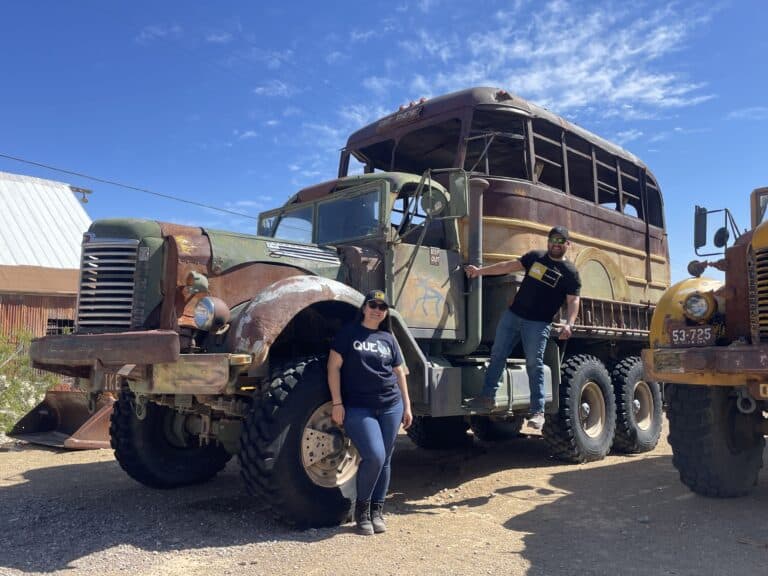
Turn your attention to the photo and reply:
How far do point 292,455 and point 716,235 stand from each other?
454cm

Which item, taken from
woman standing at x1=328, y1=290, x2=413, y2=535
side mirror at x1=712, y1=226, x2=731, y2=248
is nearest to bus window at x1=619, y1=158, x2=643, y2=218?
side mirror at x1=712, y1=226, x2=731, y2=248

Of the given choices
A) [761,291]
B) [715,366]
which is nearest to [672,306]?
[761,291]

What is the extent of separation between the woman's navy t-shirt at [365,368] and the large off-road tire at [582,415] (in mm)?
3223

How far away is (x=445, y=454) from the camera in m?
8.17

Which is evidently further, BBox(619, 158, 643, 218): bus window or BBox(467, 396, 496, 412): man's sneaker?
BBox(619, 158, 643, 218): bus window

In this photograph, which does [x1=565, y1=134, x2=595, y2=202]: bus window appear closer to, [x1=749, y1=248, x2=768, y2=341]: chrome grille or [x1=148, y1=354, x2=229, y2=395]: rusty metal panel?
[x1=749, y1=248, x2=768, y2=341]: chrome grille

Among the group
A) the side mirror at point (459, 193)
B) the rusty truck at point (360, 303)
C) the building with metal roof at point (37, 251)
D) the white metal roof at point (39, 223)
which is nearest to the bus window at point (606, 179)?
the rusty truck at point (360, 303)

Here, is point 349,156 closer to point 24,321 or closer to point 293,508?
point 293,508

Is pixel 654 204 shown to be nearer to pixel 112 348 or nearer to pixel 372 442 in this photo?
pixel 372 442

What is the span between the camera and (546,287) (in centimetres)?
596

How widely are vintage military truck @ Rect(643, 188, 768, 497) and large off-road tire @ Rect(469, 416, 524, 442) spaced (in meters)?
3.72

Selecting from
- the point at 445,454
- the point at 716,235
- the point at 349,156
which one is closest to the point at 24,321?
the point at 349,156

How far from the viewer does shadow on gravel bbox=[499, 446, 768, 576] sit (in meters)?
3.76

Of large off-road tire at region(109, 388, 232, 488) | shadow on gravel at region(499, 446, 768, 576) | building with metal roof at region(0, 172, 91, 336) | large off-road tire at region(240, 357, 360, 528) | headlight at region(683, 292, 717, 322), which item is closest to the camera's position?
shadow on gravel at region(499, 446, 768, 576)
